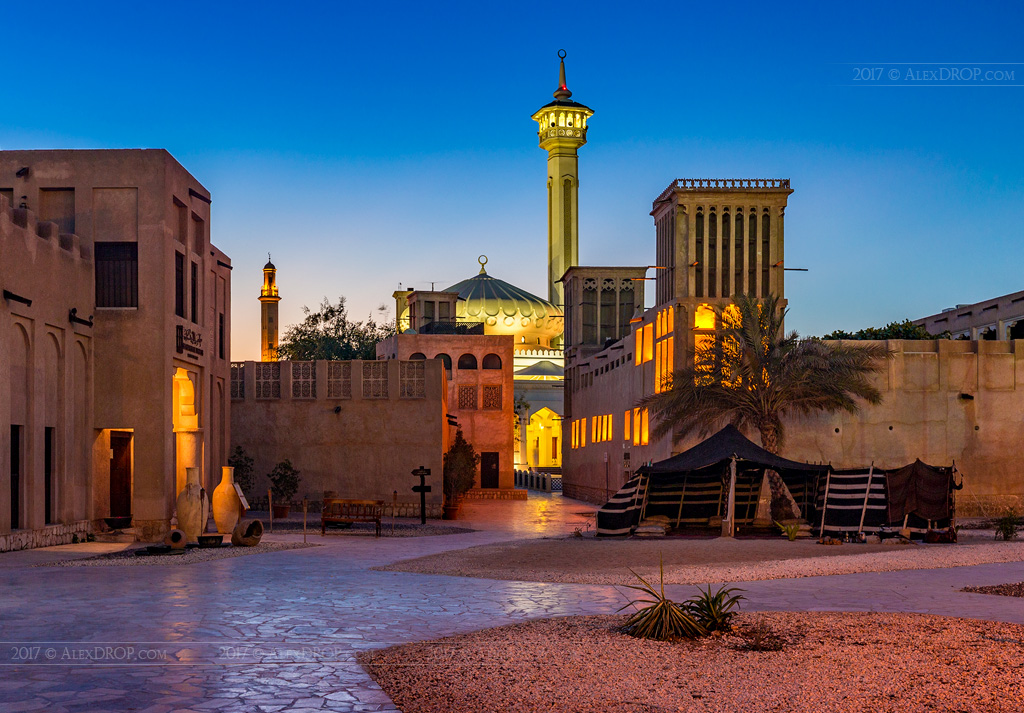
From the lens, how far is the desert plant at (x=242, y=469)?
33.2 meters

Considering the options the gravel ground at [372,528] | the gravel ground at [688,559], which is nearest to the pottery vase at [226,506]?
the gravel ground at [372,528]

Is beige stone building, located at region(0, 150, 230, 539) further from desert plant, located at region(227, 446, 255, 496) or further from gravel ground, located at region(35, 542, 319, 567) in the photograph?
desert plant, located at region(227, 446, 255, 496)

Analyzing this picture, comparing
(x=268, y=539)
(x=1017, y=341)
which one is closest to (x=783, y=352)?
(x=1017, y=341)

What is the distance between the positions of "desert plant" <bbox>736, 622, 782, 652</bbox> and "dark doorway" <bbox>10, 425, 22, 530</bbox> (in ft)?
48.9

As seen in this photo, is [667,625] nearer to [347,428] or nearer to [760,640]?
[760,640]

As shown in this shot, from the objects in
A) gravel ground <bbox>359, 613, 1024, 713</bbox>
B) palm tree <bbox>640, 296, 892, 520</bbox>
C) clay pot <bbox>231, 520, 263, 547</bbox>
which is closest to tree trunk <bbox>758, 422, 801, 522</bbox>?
palm tree <bbox>640, 296, 892, 520</bbox>

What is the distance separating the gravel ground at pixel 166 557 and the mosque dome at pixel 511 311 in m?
62.9

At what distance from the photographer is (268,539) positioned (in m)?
22.8

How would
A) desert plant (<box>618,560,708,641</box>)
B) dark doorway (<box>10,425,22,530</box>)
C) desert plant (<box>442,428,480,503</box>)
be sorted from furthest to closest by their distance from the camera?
desert plant (<box>442,428,480,503</box>), dark doorway (<box>10,425,22,530</box>), desert plant (<box>618,560,708,641</box>)

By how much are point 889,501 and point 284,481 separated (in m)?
17.6

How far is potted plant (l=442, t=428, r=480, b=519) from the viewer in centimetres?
3403

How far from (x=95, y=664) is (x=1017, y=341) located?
31.9m

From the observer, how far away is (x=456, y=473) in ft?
119

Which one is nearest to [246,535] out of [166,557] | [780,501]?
[166,557]
